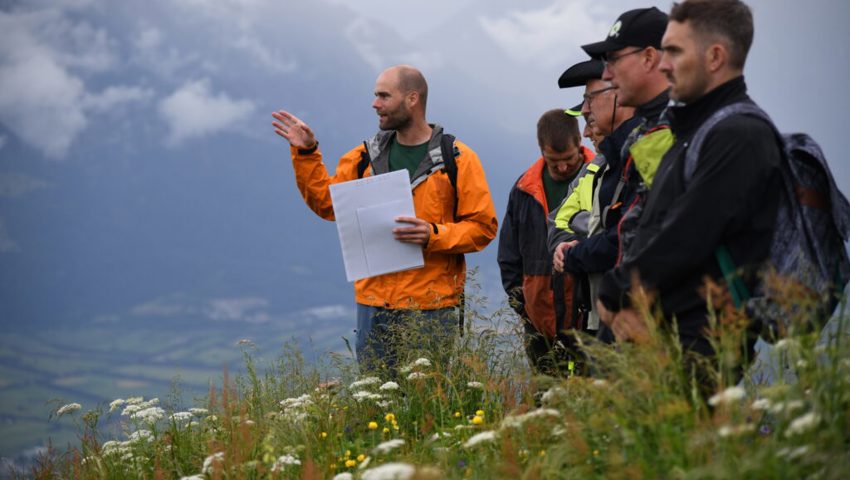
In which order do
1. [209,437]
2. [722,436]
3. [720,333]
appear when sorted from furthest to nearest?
[209,437] < [720,333] < [722,436]

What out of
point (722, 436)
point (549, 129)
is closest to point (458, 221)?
point (549, 129)

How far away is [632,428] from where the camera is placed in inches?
Result: 129

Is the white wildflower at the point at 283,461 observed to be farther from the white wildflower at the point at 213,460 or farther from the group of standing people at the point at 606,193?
the group of standing people at the point at 606,193

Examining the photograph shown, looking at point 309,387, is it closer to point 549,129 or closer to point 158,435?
point 158,435

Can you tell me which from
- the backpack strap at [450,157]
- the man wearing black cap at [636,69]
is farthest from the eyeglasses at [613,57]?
the backpack strap at [450,157]

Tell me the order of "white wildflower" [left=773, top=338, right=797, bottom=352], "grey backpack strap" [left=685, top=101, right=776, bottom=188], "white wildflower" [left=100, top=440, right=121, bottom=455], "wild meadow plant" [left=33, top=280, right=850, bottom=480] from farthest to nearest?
"white wildflower" [left=100, top=440, right=121, bottom=455] < "grey backpack strap" [left=685, top=101, right=776, bottom=188] < "white wildflower" [left=773, top=338, right=797, bottom=352] < "wild meadow plant" [left=33, top=280, right=850, bottom=480]

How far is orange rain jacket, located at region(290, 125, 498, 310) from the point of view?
Result: 632cm

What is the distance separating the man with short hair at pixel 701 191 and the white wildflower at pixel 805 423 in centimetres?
53

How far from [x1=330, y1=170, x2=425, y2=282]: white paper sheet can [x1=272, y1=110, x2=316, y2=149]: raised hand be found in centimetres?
63

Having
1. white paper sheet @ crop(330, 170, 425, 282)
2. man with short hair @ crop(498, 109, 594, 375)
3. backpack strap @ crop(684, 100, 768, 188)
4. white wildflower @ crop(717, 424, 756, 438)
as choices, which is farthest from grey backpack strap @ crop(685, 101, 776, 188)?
white paper sheet @ crop(330, 170, 425, 282)

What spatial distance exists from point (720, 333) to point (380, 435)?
8.01 ft

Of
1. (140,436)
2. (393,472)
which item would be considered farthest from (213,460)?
(393,472)

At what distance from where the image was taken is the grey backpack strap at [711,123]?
3354 mm

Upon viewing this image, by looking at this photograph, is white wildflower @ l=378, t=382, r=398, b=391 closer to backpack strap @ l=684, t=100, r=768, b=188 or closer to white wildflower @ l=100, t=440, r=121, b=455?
white wildflower @ l=100, t=440, r=121, b=455
